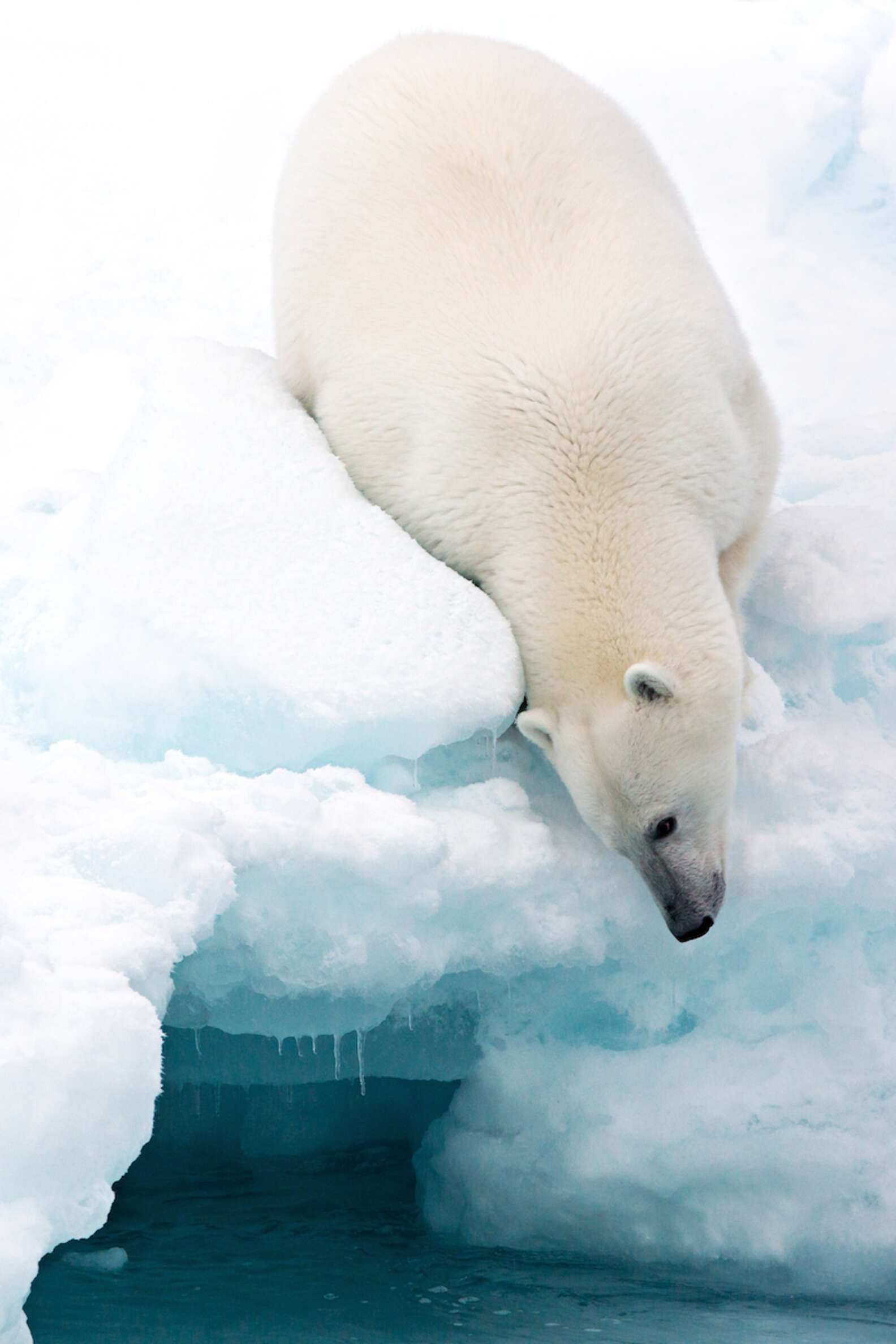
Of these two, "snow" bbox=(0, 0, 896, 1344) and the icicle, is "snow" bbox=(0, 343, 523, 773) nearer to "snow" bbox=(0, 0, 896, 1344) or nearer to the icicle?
"snow" bbox=(0, 0, 896, 1344)

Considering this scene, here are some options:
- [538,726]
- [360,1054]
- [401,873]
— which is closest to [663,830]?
[538,726]

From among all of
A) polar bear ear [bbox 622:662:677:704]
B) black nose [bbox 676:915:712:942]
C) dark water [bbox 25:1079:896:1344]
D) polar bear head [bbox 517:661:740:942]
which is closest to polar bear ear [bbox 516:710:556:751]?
polar bear head [bbox 517:661:740:942]

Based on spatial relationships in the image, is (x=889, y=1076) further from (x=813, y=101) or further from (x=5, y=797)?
(x=813, y=101)

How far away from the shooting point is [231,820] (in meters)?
2.58

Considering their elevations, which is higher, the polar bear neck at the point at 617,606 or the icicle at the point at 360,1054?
the polar bear neck at the point at 617,606

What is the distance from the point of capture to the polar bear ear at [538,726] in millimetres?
3193

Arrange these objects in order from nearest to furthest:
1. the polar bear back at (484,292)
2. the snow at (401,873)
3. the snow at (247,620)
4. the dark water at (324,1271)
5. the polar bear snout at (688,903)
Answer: the snow at (401,873) → the dark water at (324,1271) → the snow at (247,620) → the polar bear snout at (688,903) → the polar bear back at (484,292)

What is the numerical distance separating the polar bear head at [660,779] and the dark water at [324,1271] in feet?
2.64

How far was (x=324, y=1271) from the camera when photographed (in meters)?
3.12

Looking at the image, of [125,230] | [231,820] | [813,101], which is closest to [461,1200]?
[231,820]

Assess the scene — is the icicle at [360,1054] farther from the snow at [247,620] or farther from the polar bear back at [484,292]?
the polar bear back at [484,292]

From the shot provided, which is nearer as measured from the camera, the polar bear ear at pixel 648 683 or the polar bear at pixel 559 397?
the polar bear ear at pixel 648 683

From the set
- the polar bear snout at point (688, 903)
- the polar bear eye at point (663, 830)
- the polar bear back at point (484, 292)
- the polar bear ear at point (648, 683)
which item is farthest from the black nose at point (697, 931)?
the polar bear back at point (484, 292)

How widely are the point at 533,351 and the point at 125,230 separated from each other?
6.43m
